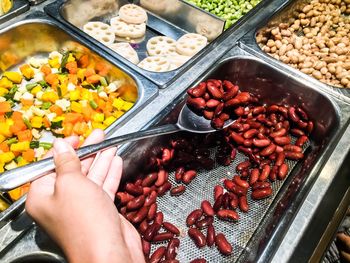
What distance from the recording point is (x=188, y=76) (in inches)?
84.6

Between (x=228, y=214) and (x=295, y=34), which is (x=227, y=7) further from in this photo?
(x=228, y=214)

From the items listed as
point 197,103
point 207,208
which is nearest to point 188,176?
point 207,208

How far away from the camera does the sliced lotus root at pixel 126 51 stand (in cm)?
260

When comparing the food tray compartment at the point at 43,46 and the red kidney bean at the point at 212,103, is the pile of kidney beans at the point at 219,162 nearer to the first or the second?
the red kidney bean at the point at 212,103

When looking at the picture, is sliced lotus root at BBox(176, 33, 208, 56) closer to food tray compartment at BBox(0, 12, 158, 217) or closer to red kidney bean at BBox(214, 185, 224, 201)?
food tray compartment at BBox(0, 12, 158, 217)

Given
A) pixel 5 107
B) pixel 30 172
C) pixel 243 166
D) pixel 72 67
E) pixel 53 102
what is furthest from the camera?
pixel 72 67

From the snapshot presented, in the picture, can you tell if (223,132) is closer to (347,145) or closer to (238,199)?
(238,199)

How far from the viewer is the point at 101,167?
1451 mm

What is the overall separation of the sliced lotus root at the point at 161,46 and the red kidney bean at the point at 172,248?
1.58 metres

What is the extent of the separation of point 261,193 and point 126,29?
5.99ft

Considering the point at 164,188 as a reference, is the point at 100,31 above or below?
above

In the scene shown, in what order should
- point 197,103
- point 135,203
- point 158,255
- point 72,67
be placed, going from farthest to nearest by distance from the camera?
point 72,67, point 197,103, point 135,203, point 158,255

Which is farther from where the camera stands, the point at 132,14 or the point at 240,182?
the point at 132,14

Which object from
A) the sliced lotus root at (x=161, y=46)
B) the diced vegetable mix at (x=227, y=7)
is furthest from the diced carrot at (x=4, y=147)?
the diced vegetable mix at (x=227, y=7)
